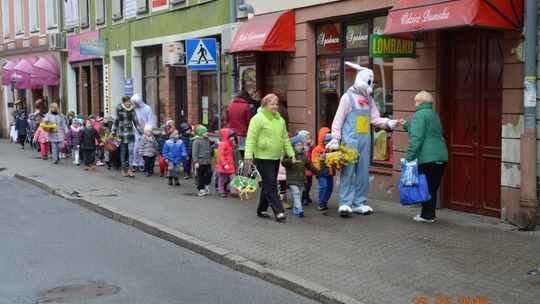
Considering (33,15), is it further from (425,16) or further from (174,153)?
(425,16)

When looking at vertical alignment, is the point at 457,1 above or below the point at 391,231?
above

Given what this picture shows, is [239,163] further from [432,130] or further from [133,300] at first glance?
[133,300]

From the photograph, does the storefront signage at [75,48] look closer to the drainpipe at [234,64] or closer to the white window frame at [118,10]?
the white window frame at [118,10]

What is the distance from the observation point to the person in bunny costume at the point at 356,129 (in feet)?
31.9

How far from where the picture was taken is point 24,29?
102ft

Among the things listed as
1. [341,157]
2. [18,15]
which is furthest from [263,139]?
[18,15]

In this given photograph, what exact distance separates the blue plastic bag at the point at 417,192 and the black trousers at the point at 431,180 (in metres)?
0.16

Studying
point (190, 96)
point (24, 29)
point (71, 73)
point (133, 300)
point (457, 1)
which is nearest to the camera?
point (133, 300)

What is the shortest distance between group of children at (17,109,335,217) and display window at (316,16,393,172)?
1.22 meters

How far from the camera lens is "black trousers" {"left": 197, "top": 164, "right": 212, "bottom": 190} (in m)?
12.4

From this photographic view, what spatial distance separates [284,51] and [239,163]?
244cm

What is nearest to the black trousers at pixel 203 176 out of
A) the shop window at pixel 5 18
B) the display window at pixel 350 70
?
the display window at pixel 350 70

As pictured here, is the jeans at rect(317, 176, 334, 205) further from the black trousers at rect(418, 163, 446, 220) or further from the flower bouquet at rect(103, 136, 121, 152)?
the flower bouquet at rect(103, 136, 121, 152)

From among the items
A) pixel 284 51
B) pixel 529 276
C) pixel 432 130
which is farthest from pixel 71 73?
pixel 529 276
